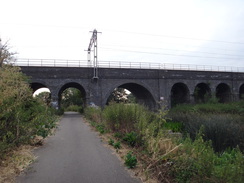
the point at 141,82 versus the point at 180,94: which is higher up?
the point at 141,82

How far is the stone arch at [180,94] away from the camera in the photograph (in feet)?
112

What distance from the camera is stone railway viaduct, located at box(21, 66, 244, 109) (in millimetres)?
27938

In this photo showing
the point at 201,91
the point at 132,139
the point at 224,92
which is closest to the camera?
the point at 132,139

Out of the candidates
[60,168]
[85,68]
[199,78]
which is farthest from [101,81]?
[60,168]

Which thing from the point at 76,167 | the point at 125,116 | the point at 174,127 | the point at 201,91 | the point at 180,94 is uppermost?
the point at 201,91

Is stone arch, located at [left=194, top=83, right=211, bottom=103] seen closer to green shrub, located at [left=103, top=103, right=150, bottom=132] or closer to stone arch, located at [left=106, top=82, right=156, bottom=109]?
stone arch, located at [left=106, top=82, right=156, bottom=109]

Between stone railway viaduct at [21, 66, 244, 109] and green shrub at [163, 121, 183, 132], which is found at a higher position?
stone railway viaduct at [21, 66, 244, 109]

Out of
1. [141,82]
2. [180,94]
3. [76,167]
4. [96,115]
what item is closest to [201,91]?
[180,94]

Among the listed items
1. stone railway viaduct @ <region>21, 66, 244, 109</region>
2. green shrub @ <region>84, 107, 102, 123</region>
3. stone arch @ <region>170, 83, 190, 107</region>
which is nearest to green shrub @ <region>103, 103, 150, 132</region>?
green shrub @ <region>84, 107, 102, 123</region>

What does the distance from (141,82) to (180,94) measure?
319 inches

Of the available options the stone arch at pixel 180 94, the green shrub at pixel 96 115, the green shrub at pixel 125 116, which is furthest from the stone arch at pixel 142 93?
the green shrub at pixel 125 116

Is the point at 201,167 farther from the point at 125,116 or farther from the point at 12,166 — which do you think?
the point at 125,116

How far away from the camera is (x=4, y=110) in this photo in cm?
555

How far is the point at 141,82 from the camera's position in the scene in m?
31.1
